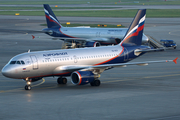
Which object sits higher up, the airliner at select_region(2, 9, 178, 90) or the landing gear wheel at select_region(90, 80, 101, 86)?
the airliner at select_region(2, 9, 178, 90)

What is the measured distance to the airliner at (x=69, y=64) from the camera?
36625mm

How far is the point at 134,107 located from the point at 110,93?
244 inches

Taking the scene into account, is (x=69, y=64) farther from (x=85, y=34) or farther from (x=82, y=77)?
(x=85, y=34)

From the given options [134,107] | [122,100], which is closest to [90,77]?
[122,100]

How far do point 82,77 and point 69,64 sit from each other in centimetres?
329

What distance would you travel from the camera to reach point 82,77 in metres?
36.9

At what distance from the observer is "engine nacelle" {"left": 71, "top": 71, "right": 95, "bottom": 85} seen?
121ft

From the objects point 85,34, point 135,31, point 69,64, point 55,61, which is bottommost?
point 69,64

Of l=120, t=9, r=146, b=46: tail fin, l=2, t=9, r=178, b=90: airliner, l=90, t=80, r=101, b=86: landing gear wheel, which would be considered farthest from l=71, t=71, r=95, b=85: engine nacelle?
l=120, t=9, r=146, b=46: tail fin

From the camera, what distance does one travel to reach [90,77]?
3766cm

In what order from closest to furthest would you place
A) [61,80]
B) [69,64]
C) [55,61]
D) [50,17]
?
1. [55,61]
2. [69,64]
3. [61,80]
4. [50,17]

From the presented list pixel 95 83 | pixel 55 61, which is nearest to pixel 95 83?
pixel 95 83

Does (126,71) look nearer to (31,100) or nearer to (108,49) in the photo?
(108,49)

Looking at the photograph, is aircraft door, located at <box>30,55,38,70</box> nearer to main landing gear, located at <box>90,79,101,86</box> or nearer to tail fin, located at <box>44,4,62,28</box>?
main landing gear, located at <box>90,79,101,86</box>
